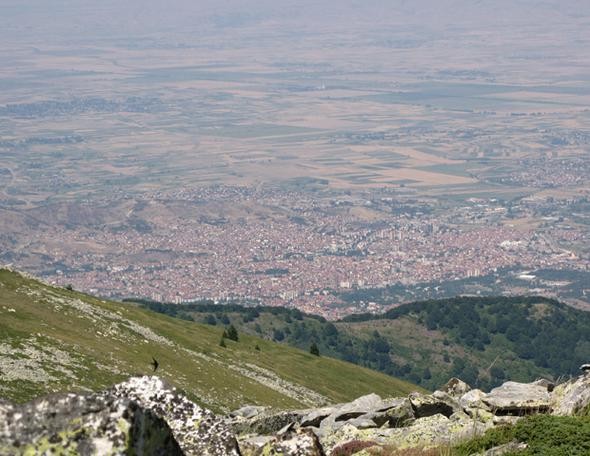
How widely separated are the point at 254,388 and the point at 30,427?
167ft

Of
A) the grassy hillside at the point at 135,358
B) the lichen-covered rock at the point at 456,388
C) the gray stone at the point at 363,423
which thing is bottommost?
the grassy hillside at the point at 135,358

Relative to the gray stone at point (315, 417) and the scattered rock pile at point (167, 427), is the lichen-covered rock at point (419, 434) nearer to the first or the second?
the scattered rock pile at point (167, 427)

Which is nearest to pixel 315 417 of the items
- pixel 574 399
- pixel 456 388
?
pixel 456 388

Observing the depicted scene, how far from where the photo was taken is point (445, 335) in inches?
6511

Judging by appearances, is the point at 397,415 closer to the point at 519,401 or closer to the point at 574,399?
the point at 519,401

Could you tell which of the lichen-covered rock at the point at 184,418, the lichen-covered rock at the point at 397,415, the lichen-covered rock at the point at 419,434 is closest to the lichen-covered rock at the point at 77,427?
the lichen-covered rock at the point at 184,418

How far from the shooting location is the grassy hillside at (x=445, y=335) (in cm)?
14700

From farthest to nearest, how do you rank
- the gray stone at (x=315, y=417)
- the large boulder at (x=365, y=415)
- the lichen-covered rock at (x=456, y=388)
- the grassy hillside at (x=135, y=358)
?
1. the grassy hillside at (x=135, y=358)
2. the lichen-covered rock at (x=456, y=388)
3. the gray stone at (x=315, y=417)
4. the large boulder at (x=365, y=415)

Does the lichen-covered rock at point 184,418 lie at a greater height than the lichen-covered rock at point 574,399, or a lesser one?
greater

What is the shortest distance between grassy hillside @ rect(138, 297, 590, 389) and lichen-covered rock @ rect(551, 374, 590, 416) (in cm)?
11290

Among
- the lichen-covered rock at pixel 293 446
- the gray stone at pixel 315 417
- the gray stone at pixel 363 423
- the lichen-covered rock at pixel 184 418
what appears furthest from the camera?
the gray stone at pixel 315 417

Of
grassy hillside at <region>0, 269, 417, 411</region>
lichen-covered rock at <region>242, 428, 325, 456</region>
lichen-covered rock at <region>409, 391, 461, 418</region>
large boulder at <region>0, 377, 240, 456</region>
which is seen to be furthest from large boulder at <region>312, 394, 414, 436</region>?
large boulder at <region>0, 377, 240, 456</region>

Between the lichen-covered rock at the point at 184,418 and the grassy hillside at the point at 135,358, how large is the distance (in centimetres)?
2363

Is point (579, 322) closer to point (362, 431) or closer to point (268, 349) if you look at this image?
point (268, 349)
